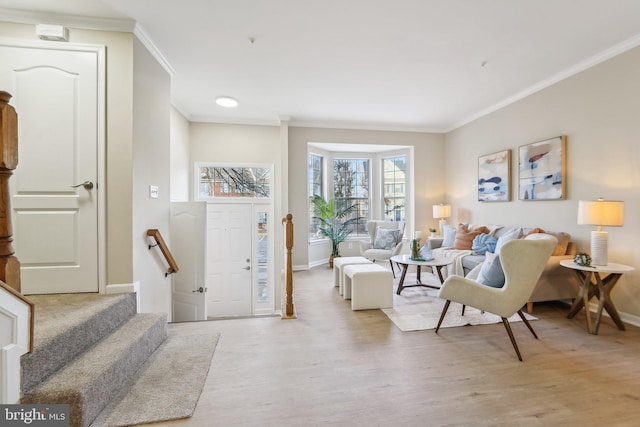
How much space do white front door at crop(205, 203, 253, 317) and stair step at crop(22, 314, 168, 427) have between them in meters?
2.23

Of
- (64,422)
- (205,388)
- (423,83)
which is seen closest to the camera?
(64,422)

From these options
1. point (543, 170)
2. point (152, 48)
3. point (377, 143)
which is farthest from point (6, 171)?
point (377, 143)

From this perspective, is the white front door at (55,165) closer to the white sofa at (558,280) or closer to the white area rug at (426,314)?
the white area rug at (426,314)

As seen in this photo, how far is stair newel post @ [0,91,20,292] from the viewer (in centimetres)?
136

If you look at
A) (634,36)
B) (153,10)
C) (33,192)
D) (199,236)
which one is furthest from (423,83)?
(33,192)

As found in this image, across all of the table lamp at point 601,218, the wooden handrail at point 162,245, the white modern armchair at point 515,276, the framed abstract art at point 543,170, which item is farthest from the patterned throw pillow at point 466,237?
the wooden handrail at point 162,245

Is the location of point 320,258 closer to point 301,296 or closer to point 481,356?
point 301,296

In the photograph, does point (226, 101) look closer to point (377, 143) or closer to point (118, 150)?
point (118, 150)

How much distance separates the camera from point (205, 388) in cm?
186

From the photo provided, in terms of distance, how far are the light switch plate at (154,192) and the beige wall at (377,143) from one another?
2.83 m

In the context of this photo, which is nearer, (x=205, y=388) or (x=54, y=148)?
(x=205, y=388)

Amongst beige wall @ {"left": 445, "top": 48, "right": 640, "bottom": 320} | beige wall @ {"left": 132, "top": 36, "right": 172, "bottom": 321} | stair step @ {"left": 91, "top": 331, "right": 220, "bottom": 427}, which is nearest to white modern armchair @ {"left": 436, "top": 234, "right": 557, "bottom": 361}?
beige wall @ {"left": 445, "top": 48, "right": 640, "bottom": 320}

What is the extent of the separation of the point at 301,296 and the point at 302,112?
3132 mm

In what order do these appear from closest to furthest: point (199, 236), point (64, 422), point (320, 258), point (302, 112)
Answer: point (64, 422) → point (199, 236) → point (302, 112) → point (320, 258)
